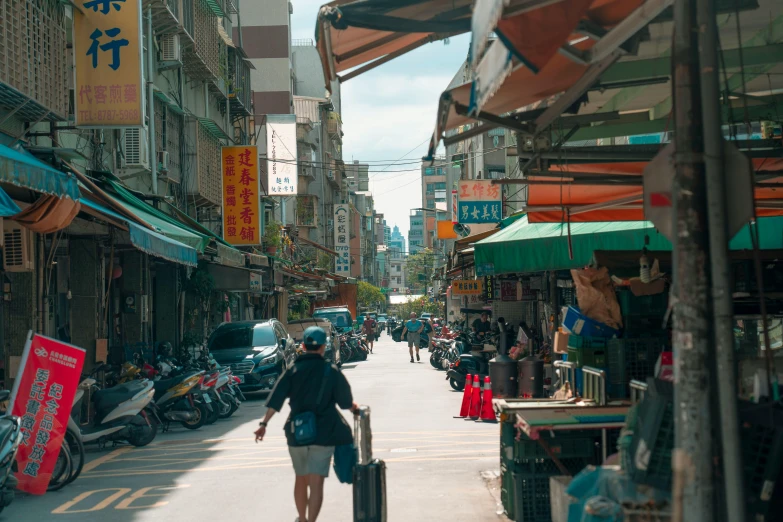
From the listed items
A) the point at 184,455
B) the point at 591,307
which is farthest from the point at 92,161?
the point at 591,307

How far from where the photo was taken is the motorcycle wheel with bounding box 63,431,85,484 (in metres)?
10.5

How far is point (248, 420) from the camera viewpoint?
56.8 ft

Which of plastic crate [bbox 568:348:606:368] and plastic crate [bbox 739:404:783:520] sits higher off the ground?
plastic crate [bbox 568:348:606:368]

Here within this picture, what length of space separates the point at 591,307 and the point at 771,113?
2545 mm

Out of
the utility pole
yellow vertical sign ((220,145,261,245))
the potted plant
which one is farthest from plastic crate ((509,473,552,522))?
the potted plant

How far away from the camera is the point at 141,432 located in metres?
13.8

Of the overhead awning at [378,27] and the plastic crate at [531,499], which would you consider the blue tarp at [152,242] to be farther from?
the plastic crate at [531,499]

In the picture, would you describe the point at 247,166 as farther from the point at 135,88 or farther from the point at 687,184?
the point at 687,184

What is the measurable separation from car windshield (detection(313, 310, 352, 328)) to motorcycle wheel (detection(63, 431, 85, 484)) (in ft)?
101

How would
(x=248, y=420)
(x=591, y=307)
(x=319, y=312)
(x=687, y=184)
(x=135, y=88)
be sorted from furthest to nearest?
(x=319, y=312)
(x=248, y=420)
(x=135, y=88)
(x=591, y=307)
(x=687, y=184)

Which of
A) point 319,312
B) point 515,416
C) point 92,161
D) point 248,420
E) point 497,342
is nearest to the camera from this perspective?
point 515,416

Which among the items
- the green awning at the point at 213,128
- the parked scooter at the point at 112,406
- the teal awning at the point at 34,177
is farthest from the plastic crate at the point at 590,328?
the green awning at the point at 213,128

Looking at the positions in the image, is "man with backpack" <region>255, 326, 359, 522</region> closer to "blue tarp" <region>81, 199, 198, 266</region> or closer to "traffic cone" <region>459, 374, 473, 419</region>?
"blue tarp" <region>81, 199, 198, 266</region>

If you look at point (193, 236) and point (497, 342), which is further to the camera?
point (497, 342)
